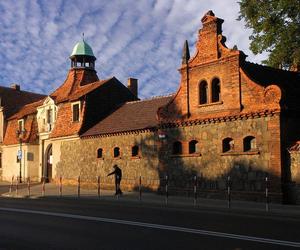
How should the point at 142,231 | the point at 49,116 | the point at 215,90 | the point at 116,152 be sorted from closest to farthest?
1. the point at 142,231
2. the point at 215,90
3. the point at 116,152
4. the point at 49,116

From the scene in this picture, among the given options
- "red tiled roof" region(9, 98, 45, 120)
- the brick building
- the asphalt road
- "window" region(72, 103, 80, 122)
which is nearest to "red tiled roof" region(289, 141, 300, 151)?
the brick building

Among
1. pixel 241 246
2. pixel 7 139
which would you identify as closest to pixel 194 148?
pixel 241 246

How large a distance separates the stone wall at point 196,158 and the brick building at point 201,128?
5 cm

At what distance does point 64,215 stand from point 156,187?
14.0m

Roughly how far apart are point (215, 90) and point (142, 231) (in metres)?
15.8

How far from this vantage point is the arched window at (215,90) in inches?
1064

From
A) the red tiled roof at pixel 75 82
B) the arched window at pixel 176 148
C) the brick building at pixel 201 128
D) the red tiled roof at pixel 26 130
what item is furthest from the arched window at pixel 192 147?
the red tiled roof at pixel 26 130

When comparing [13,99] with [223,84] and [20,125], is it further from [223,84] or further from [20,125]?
[223,84]

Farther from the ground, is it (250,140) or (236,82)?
(236,82)

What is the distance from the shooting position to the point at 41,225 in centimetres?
1374

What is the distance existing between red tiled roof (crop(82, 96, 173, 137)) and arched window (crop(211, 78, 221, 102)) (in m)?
4.79

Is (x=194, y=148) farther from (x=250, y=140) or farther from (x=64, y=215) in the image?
(x=64, y=215)

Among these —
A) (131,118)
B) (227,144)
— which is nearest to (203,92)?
(227,144)

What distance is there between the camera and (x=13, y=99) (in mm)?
54344
